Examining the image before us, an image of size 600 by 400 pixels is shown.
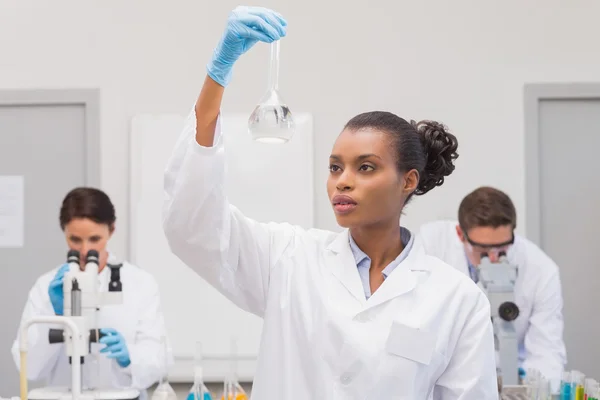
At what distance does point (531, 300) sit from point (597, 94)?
1.26 m

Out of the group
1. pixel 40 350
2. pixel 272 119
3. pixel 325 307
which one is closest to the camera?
pixel 325 307

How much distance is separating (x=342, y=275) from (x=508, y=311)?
1.02 meters

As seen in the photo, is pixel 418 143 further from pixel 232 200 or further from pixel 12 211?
pixel 12 211

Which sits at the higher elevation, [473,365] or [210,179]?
[210,179]

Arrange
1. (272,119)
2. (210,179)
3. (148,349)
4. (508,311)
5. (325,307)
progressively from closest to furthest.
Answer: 1. (210,179)
2. (325,307)
3. (272,119)
4. (508,311)
5. (148,349)

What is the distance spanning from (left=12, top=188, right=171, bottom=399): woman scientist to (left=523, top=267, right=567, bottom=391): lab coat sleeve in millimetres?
1327

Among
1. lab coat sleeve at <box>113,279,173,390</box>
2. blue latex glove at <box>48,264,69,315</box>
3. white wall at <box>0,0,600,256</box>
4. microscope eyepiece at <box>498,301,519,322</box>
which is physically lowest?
lab coat sleeve at <box>113,279,173,390</box>

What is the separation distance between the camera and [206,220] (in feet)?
4.25

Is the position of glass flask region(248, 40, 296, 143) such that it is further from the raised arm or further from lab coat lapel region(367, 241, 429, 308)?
lab coat lapel region(367, 241, 429, 308)

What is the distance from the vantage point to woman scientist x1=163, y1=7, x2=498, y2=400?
130 cm

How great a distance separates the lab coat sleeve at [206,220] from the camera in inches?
50.3

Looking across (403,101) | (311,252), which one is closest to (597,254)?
(403,101)

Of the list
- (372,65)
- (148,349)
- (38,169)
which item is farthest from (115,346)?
(372,65)

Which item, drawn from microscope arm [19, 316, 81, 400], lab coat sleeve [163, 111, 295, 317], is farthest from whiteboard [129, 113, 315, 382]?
lab coat sleeve [163, 111, 295, 317]
